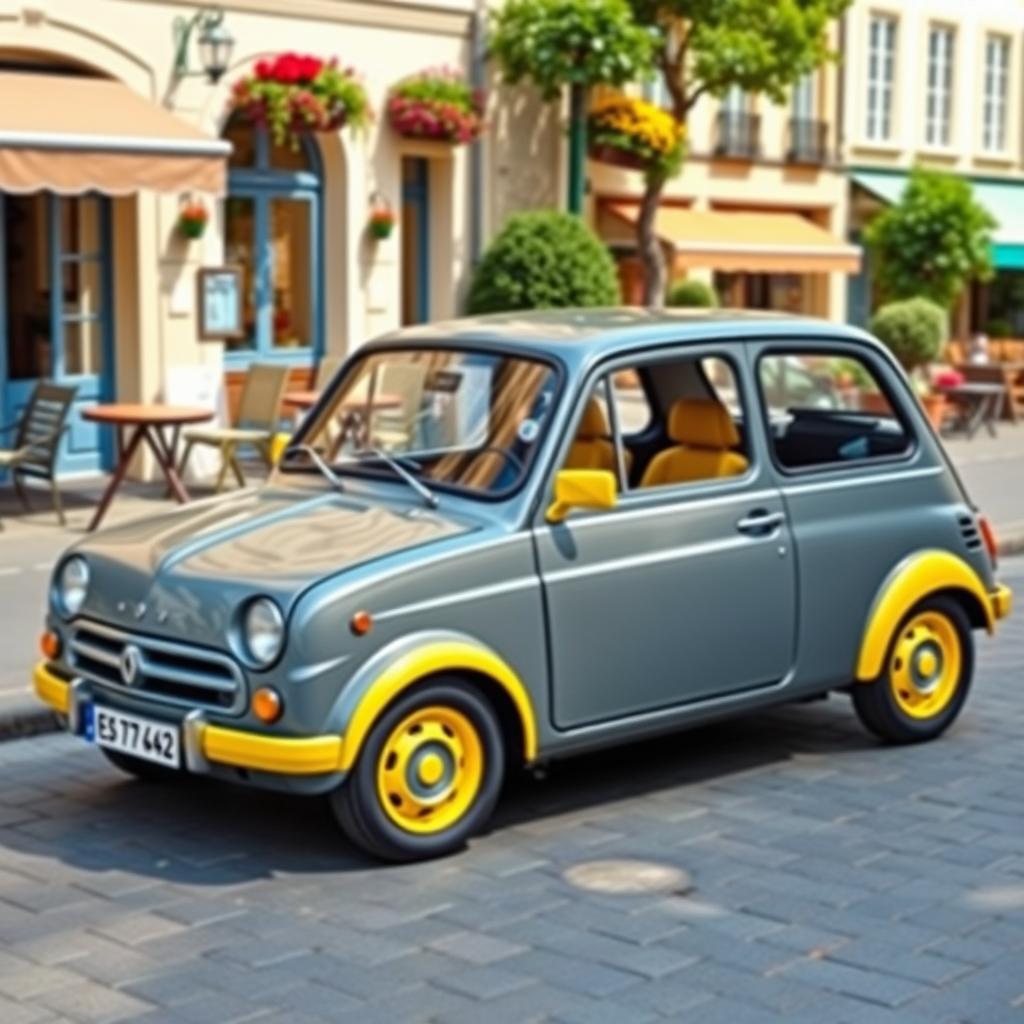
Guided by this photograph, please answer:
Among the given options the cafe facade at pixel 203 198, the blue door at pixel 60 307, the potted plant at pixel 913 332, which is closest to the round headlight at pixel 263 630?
the cafe facade at pixel 203 198

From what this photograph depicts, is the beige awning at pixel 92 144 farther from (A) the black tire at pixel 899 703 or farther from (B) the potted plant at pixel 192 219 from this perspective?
(A) the black tire at pixel 899 703

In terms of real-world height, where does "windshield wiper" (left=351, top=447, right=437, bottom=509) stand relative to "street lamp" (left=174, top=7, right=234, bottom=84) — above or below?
below

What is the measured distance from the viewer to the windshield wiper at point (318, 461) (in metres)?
7.47

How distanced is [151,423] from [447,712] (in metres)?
7.28

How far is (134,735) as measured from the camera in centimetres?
673

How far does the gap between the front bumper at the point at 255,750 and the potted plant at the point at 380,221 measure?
12534mm

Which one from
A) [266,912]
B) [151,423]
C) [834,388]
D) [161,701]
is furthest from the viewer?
[834,388]

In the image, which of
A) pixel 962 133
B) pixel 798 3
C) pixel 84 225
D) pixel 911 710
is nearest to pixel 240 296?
pixel 84 225

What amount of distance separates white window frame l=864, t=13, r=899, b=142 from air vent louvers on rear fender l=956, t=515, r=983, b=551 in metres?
22.6

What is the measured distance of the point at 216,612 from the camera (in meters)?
6.50

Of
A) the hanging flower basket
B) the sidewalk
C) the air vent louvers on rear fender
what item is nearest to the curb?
the sidewalk

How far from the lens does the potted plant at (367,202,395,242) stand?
18.6 meters

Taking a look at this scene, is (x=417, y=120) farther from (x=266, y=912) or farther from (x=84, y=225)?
(x=266, y=912)

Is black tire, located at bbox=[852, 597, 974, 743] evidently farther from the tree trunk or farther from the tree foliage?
the tree trunk
